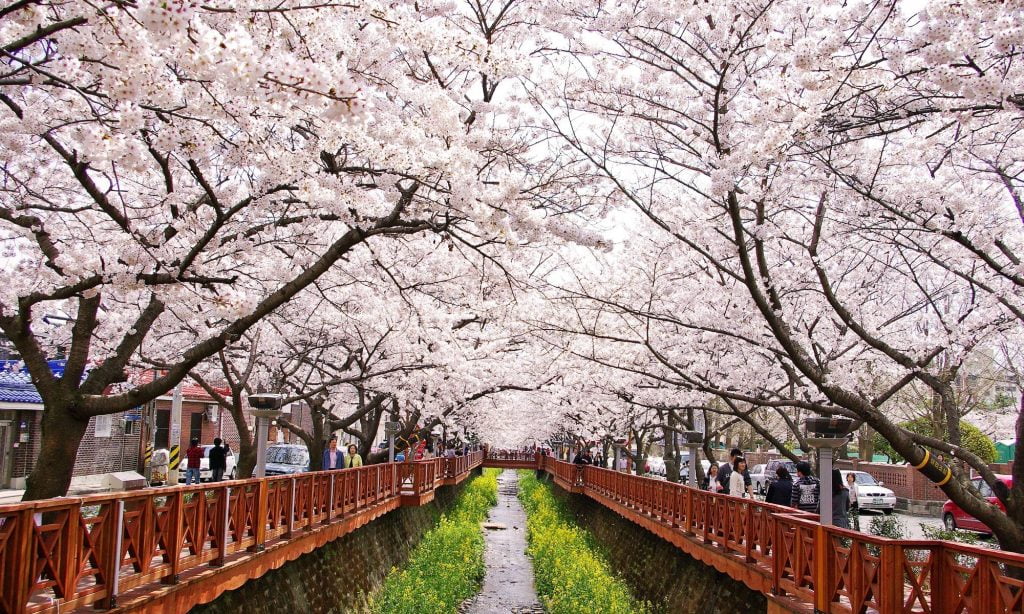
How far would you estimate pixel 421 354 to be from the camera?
18.4 m

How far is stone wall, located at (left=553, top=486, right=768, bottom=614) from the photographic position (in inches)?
465

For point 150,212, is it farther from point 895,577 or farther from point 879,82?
point 895,577

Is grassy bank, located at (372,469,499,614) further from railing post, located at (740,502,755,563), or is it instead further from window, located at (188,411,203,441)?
window, located at (188,411,203,441)

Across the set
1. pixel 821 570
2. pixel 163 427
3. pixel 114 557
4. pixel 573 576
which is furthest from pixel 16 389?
pixel 821 570

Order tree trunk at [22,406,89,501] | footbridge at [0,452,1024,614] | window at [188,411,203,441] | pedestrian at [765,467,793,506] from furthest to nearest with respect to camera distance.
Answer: window at [188,411,203,441]
pedestrian at [765,467,793,506]
tree trunk at [22,406,89,501]
footbridge at [0,452,1024,614]

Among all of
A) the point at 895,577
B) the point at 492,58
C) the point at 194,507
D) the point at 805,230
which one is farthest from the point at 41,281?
the point at 805,230

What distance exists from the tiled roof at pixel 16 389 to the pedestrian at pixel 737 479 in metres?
20.9

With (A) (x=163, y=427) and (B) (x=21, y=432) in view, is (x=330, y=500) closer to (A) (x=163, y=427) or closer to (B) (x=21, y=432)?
(B) (x=21, y=432)

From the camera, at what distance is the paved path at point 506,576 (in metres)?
20.0

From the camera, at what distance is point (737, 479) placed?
49.3 feet

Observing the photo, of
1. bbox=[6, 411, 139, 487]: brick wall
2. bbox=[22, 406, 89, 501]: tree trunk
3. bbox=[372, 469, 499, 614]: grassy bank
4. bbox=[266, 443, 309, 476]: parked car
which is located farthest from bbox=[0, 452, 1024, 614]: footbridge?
bbox=[6, 411, 139, 487]: brick wall

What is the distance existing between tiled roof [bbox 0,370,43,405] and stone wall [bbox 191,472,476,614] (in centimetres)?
1223

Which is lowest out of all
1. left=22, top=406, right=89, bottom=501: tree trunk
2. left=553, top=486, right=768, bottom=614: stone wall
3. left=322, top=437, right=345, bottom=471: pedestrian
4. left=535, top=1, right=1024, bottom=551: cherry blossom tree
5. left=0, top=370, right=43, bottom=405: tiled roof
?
left=553, top=486, right=768, bottom=614: stone wall

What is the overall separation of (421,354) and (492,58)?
465 inches
